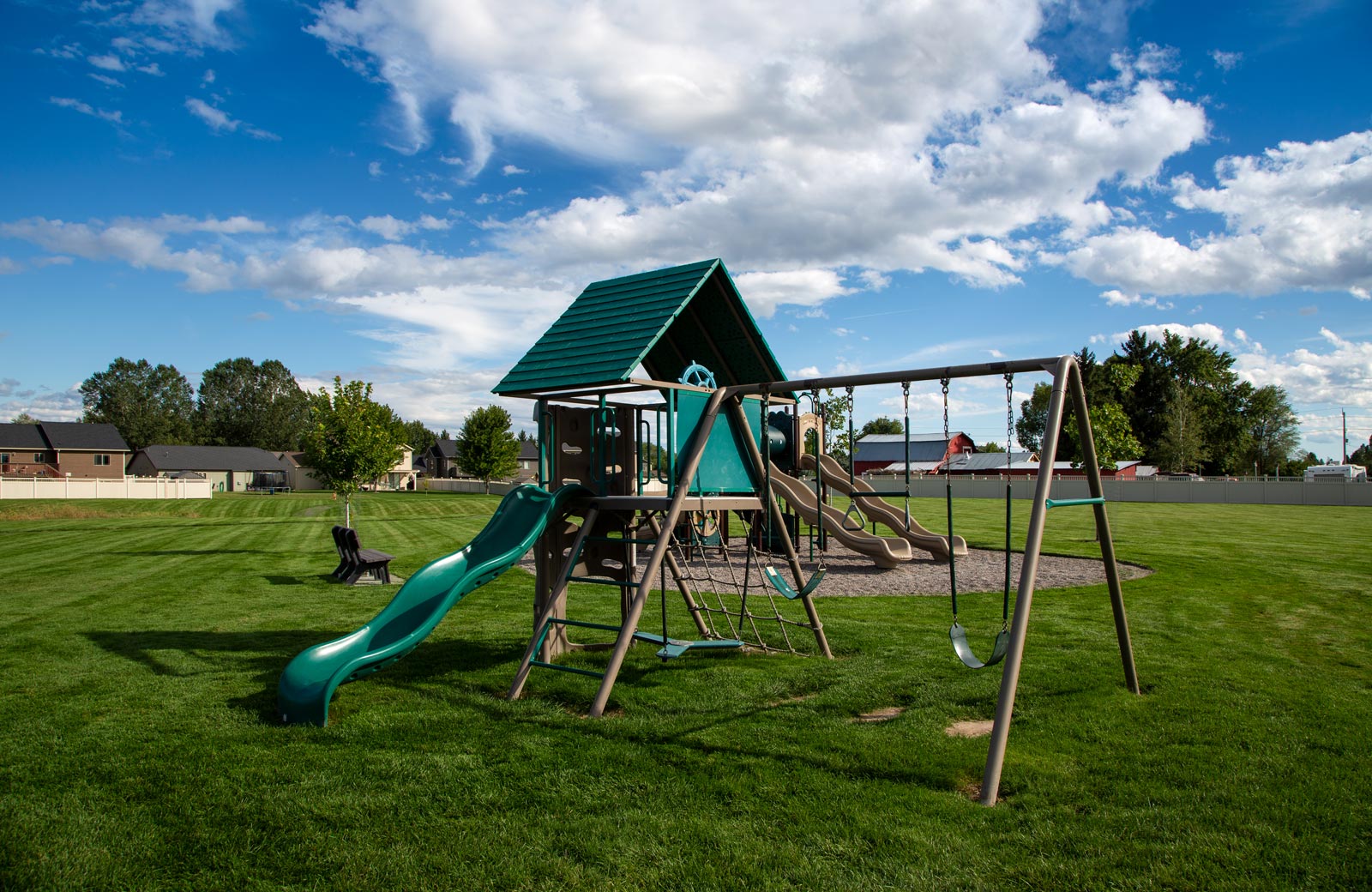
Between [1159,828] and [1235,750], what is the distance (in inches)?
67.7

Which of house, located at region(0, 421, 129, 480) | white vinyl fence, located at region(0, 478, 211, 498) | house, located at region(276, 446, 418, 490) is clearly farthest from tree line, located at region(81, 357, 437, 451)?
white vinyl fence, located at region(0, 478, 211, 498)

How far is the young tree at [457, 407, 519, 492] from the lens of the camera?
69312 millimetres

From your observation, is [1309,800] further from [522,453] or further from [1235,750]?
[522,453]

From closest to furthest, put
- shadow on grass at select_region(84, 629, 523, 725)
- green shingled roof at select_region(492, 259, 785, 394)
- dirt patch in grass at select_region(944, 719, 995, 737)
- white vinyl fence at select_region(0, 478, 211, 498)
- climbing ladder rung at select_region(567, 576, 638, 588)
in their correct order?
dirt patch in grass at select_region(944, 719, 995, 737)
climbing ladder rung at select_region(567, 576, 638, 588)
shadow on grass at select_region(84, 629, 523, 725)
green shingled roof at select_region(492, 259, 785, 394)
white vinyl fence at select_region(0, 478, 211, 498)

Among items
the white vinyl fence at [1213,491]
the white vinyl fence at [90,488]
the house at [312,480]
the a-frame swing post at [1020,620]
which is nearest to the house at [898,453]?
the white vinyl fence at [1213,491]

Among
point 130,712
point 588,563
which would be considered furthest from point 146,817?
point 588,563

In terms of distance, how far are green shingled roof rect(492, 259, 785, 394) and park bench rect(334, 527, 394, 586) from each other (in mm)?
6975

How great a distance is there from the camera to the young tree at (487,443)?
69.3 metres

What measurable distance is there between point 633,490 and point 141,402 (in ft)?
414

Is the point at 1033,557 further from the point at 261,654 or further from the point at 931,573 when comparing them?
the point at 931,573

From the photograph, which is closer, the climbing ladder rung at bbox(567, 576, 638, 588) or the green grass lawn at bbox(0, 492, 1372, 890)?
the green grass lawn at bbox(0, 492, 1372, 890)

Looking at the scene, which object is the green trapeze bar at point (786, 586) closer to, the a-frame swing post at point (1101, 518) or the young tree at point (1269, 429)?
the a-frame swing post at point (1101, 518)

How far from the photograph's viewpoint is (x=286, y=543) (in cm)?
2270

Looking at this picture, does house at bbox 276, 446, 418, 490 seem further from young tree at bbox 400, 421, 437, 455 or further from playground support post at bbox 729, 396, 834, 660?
playground support post at bbox 729, 396, 834, 660
